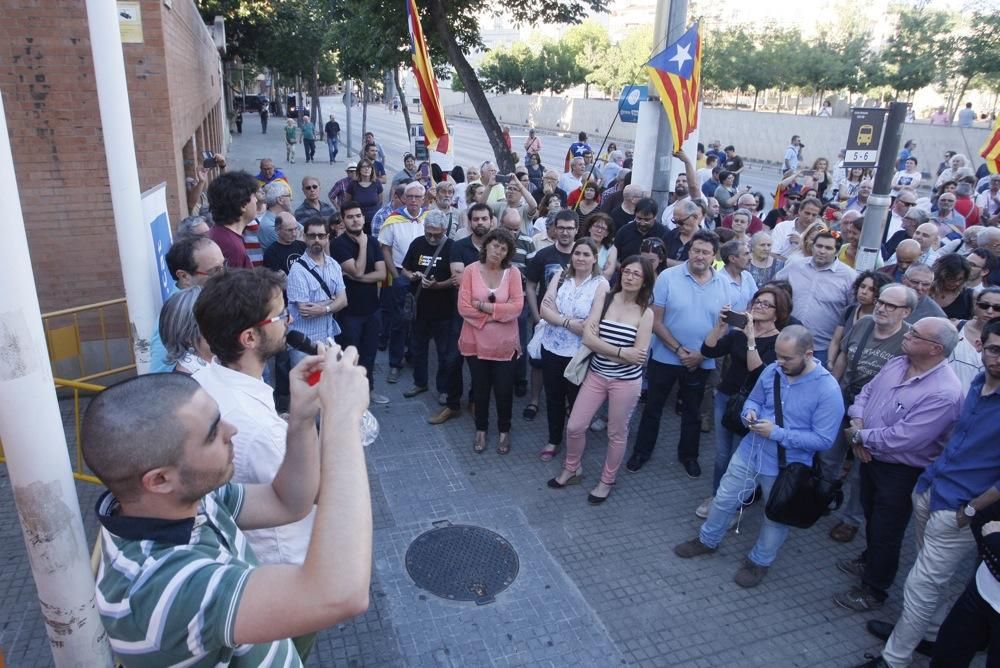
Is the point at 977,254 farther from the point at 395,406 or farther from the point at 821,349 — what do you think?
the point at 395,406

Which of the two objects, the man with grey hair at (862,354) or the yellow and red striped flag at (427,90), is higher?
the yellow and red striped flag at (427,90)

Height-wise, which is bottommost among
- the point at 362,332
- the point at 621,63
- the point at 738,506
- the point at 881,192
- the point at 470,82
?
the point at 738,506

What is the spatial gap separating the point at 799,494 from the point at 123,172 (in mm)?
3987

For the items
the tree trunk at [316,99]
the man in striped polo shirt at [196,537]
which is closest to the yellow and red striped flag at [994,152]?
the man in striped polo shirt at [196,537]

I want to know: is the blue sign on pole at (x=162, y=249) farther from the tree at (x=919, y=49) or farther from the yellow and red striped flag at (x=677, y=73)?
the tree at (x=919, y=49)

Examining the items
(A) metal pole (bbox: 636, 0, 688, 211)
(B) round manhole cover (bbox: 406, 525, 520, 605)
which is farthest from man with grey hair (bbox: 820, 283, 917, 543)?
(A) metal pole (bbox: 636, 0, 688, 211)

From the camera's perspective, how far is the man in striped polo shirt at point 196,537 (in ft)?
4.91

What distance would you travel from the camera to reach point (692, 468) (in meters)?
5.77

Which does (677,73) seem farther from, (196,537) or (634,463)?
(196,537)

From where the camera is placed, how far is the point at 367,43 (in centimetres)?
1664

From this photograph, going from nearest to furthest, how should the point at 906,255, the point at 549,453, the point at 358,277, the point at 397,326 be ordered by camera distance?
the point at 549,453 → the point at 906,255 → the point at 358,277 → the point at 397,326

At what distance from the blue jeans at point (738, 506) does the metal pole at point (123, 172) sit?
139 inches

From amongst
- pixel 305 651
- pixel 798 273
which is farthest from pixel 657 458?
pixel 305 651

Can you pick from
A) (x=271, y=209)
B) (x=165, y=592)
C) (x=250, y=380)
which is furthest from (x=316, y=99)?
(x=165, y=592)
